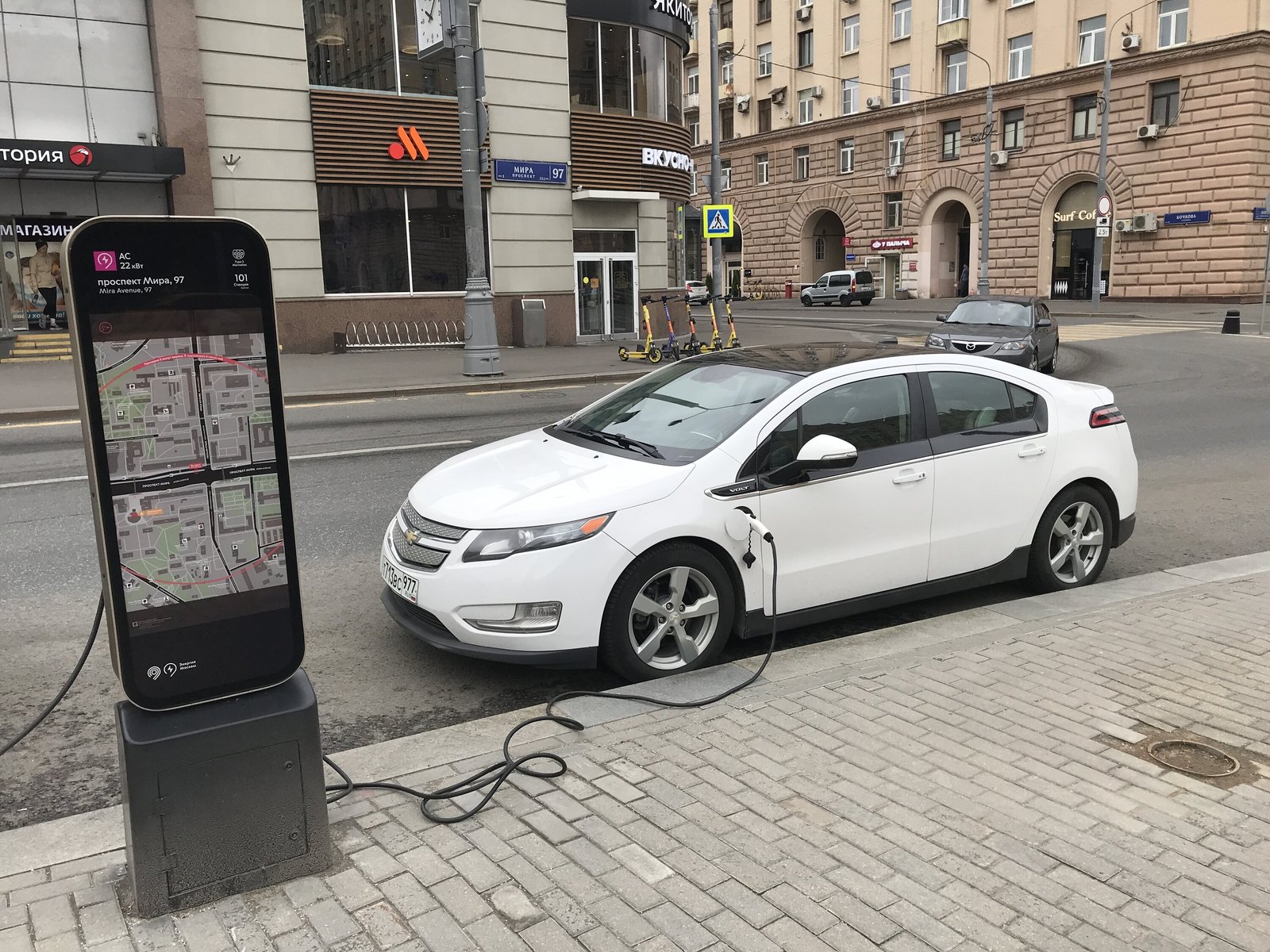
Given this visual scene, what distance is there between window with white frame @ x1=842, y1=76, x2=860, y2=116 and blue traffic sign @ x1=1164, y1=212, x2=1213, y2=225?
59.7ft

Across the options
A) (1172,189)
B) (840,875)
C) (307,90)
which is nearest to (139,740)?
(840,875)

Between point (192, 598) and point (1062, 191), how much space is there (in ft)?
165

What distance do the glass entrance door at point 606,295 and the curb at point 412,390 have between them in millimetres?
7544

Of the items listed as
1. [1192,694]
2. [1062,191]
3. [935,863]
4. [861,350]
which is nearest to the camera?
[935,863]

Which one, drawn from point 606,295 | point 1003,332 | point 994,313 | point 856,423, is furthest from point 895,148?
point 856,423

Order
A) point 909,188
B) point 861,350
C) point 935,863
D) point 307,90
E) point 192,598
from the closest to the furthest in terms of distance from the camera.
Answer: point 192,598
point 935,863
point 861,350
point 307,90
point 909,188

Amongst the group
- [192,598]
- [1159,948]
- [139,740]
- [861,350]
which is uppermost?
[861,350]

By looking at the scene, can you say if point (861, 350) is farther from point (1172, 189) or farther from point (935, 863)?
point (1172, 189)

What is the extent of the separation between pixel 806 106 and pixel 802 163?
9.86ft

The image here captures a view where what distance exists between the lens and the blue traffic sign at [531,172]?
80.9ft

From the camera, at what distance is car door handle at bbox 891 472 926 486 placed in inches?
216

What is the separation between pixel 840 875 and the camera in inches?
126

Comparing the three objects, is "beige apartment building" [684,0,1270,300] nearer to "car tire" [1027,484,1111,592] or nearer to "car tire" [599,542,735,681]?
"car tire" [1027,484,1111,592]

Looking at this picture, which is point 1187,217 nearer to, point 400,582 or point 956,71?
point 956,71
